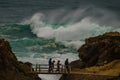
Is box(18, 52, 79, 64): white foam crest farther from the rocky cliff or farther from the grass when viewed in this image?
the grass

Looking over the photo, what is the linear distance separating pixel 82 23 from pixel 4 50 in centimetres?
5434

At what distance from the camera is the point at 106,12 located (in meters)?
119

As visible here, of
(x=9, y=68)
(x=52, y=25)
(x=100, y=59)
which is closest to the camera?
(x=9, y=68)

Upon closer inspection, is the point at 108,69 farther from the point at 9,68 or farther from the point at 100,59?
the point at 9,68

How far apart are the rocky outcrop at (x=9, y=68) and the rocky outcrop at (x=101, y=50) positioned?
801 cm

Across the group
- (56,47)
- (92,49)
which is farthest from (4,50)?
(56,47)

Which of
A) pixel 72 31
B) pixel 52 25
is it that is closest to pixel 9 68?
pixel 72 31

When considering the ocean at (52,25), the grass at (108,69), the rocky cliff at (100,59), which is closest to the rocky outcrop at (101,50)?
the rocky cliff at (100,59)

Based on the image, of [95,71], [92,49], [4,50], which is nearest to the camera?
[4,50]

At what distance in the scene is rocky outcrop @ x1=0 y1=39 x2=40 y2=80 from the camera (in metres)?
47.1

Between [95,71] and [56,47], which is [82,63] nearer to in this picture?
[95,71]

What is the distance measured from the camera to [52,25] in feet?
335

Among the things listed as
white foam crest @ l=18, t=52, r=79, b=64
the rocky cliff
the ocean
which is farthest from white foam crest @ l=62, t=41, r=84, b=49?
the rocky cliff

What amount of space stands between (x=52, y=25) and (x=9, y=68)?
54471 mm
